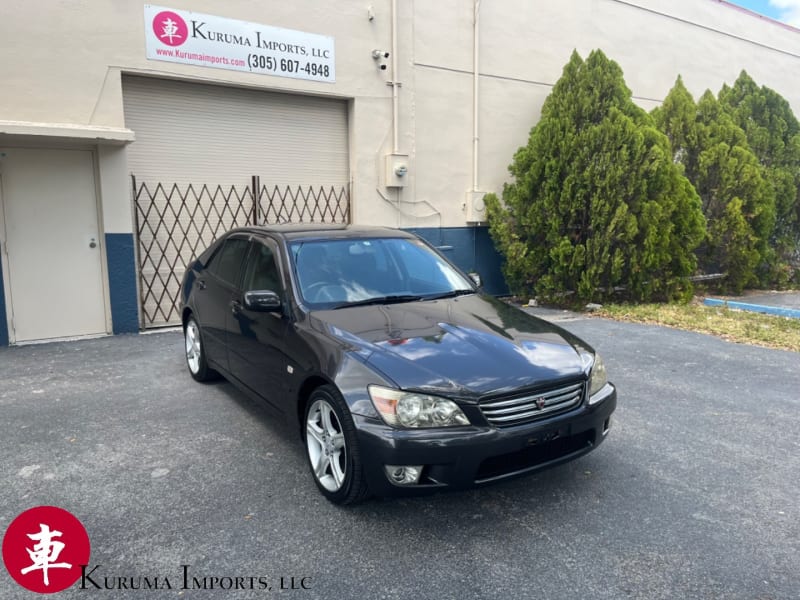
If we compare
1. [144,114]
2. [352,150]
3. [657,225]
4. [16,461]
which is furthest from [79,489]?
[657,225]

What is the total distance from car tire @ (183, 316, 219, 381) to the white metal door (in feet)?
8.07

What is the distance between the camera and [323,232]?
450 centimetres

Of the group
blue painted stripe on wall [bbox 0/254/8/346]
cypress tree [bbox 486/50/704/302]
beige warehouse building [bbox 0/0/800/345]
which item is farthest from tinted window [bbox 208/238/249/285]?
cypress tree [bbox 486/50/704/302]

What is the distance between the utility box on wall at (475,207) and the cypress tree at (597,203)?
0.36 meters

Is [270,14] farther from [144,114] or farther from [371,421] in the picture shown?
[371,421]

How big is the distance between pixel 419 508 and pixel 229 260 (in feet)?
8.94

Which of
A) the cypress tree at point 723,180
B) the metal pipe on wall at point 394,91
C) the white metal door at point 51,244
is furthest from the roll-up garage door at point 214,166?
the cypress tree at point 723,180

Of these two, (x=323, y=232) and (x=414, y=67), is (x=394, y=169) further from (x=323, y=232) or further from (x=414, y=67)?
(x=323, y=232)

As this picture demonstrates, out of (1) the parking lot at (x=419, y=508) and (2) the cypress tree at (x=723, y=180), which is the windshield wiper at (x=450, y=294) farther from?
(2) the cypress tree at (x=723, y=180)

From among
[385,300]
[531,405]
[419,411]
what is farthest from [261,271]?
[531,405]

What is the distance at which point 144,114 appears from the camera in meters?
7.72

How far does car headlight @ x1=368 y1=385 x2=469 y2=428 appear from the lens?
9.37 feet

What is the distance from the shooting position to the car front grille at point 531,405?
2.91 metres

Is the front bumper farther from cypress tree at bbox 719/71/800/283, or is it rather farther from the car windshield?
cypress tree at bbox 719/71/800/283
